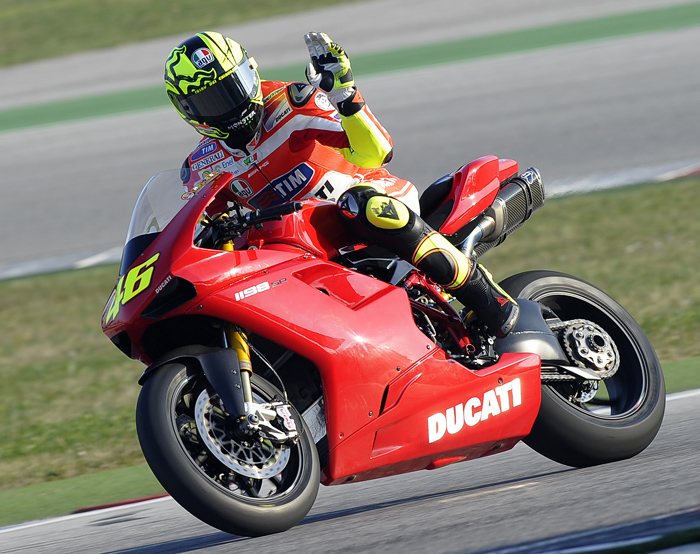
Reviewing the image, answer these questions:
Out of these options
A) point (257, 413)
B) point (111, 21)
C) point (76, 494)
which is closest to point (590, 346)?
point (257, 413)

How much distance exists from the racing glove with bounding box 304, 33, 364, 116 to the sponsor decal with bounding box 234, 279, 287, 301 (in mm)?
738

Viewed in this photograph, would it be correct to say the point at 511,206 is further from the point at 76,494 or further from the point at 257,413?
the point at 76,494

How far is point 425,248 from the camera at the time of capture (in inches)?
158

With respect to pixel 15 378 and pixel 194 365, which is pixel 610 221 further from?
pixel 194 365

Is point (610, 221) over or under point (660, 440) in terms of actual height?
under

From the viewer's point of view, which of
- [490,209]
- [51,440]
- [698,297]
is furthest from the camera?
[698,297]

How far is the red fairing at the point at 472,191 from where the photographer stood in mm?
4355

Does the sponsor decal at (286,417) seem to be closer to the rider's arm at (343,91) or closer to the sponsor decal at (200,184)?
the sponsor decal at (200,184)

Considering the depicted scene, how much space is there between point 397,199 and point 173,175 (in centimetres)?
85

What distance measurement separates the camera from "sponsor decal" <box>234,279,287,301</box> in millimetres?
3602

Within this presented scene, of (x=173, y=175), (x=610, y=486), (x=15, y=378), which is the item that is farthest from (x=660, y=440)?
(x=15, y=378)

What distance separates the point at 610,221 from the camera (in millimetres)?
9016

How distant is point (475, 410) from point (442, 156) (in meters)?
7.24

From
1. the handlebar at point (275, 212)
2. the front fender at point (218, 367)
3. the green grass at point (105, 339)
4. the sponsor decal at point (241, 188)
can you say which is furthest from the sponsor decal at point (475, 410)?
the green grass at point (105, 339)
